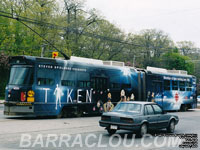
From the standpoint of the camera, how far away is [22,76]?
700 inches

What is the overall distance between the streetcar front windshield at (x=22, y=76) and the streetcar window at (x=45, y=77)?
1.63 ft

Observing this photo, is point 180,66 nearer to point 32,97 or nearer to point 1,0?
point 1,0

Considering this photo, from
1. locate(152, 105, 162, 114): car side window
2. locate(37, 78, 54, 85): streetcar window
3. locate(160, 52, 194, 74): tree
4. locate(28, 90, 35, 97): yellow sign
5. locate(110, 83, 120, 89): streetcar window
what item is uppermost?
Answer: locate(160, 52, 194, 74): tree

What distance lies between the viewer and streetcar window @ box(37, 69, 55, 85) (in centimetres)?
1798

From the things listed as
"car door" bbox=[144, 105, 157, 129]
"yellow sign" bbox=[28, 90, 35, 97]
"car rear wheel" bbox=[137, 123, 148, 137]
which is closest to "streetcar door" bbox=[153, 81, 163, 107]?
"yellow sign" bbox=[28, 90, 35, 97]

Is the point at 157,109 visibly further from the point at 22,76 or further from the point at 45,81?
the point at 22,76

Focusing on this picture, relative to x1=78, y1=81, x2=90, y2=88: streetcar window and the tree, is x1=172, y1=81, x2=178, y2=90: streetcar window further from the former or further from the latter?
the tree

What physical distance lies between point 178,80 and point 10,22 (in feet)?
100

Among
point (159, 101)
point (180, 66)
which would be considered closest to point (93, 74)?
point (159, 101)

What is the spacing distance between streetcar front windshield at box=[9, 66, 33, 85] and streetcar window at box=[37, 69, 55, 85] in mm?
497

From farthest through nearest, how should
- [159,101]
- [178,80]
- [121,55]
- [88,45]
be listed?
[121,55] < [88,45] < [178,80] < [159,101]

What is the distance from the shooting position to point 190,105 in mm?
32906

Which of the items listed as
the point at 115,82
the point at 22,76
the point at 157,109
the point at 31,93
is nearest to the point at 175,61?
the point at 115,82

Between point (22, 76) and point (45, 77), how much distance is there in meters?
1.33
